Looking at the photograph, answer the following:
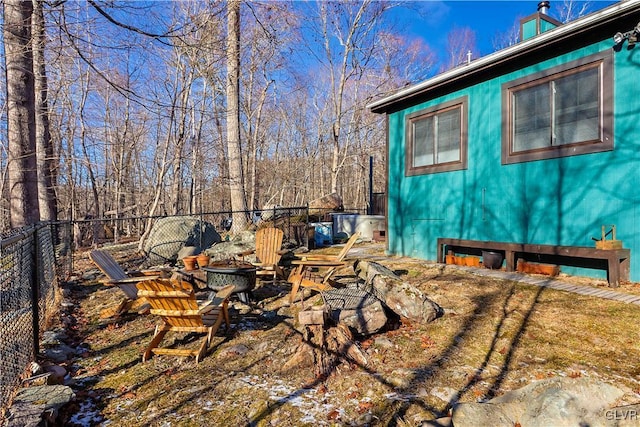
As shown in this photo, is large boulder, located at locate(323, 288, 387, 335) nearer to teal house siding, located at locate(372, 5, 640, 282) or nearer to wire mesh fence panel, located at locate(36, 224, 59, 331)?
wire mesh fence panel, located at locate(36, 224, 59, 331)

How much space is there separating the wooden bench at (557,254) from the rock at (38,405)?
644cm

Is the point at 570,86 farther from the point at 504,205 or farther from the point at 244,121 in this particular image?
the point at 244,121

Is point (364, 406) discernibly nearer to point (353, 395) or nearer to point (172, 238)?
point (353, 395)

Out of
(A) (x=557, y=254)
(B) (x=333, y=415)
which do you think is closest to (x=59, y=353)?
(B) (x=333, y=415)

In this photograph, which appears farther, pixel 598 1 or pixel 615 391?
pixel 598 1

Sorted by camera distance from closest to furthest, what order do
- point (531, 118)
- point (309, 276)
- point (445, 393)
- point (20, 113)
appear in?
point (445, 393) < point (20, 113) < point (309, 276) < point (531, 118)

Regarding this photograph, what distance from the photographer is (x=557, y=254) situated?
5766 millimetres

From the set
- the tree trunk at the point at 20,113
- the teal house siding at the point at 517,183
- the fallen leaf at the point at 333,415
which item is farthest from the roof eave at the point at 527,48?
the tree trunk at the point at 20,113

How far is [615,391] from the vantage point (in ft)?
8.00

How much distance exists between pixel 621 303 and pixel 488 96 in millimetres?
4245

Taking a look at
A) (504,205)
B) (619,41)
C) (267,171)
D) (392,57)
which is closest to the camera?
(619,41)

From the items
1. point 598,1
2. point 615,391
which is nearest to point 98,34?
point 615,391

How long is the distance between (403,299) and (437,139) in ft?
15.2

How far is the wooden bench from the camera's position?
5.07m
